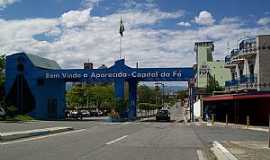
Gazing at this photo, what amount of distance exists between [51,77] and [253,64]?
91.2 feet

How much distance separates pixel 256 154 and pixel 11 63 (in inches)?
2156

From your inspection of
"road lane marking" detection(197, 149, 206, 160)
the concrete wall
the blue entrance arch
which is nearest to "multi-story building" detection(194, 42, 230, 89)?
the blue entrance arch

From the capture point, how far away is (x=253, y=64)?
165 ft

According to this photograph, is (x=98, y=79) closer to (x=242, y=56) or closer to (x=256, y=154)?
(x=242, y=56)

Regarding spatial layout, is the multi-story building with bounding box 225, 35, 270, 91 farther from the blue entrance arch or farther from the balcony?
the blue entrance arch

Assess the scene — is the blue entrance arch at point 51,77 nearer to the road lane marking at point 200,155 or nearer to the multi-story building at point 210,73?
the multi-story building at point 210,73

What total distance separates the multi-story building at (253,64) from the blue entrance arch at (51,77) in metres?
9.69

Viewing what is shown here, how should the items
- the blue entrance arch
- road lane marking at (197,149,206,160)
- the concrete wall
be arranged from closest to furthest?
road lane marking at (197,149,206,160)
the concrete wall
the blue entrance arch

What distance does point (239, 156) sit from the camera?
15352mm

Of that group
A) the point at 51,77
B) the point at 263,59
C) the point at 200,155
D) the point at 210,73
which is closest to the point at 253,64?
the point at 263,59

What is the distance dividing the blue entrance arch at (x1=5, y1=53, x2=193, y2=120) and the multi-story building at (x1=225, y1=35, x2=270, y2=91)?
969 centimetres

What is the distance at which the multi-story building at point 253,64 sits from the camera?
156ft

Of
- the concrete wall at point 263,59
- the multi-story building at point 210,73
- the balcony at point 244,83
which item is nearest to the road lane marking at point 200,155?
the concrete wall at point 263,59

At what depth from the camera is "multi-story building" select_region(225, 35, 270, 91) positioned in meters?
47.4
